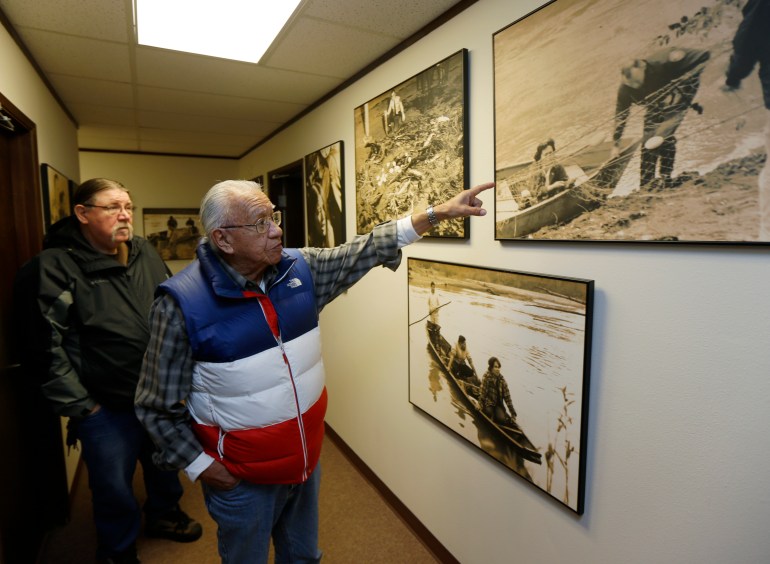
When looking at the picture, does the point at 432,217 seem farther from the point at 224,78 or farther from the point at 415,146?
the point at 224,78

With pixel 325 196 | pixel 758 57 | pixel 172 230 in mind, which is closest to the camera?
pixel 758 57

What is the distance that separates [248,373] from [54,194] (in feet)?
7.13

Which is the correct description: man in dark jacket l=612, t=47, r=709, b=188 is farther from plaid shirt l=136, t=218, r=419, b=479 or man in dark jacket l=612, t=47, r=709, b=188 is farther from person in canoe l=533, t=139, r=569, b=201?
plaid shirt l=136, t=218, r=419, b=479

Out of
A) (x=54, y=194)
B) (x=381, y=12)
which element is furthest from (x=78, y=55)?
(x=381, y=12)

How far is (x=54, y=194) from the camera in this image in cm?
251

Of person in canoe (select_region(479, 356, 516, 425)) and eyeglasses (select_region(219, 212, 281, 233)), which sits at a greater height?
eyeglasses (select_region(219, 212, 281, 233))

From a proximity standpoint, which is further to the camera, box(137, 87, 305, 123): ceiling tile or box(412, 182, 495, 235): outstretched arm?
box(137, 87, 305, 123): ceiling tile

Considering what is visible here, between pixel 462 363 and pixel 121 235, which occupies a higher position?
pixel 121 235

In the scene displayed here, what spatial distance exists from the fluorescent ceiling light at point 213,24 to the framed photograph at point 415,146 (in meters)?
0.58

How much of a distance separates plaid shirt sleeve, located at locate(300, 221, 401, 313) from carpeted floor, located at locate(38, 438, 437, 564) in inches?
52.0

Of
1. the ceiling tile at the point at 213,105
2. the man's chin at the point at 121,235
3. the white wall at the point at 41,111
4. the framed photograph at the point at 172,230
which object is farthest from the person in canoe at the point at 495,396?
the framed photograph at the point at 172,230

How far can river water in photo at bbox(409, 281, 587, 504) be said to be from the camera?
1.29 m

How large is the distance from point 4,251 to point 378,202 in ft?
5.58

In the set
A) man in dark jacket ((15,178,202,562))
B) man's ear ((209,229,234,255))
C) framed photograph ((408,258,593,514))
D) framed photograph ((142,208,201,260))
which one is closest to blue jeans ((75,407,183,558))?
man in dark jacket ((15,178,202,562))
